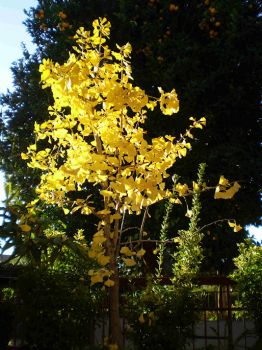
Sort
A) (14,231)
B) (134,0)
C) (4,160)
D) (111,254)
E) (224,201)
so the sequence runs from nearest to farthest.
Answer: (111,254)
(14,231)
(224,201)
(134,0)
(4,160)

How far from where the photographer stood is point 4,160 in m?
10.2

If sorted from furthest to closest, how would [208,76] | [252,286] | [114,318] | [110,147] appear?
[208,76]
[252,286]
[114,318]
[110,147]

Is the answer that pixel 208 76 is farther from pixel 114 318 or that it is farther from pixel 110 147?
pixel 114 318

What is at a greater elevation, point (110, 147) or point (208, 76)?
point (208, 76)

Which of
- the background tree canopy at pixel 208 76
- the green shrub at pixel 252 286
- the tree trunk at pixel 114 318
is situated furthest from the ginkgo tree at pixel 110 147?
the background tree canopy at pixel 208 76

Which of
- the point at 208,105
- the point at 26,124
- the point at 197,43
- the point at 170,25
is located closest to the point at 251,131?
the point at 208,105

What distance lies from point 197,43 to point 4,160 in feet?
17.4

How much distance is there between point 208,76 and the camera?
8.10 meters

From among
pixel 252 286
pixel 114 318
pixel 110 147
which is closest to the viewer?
pixel 110 147

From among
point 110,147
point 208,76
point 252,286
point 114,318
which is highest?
point 208,76

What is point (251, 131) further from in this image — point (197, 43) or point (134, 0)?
point (134, 0)

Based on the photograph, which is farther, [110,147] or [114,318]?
[114,318]

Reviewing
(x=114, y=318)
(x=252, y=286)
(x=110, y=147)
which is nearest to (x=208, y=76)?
(x=252, y=286)

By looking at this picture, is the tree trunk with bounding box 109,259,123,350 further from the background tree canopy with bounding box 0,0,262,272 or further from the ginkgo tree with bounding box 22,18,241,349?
the background tree canopy with bounding box 0,0,262,272
